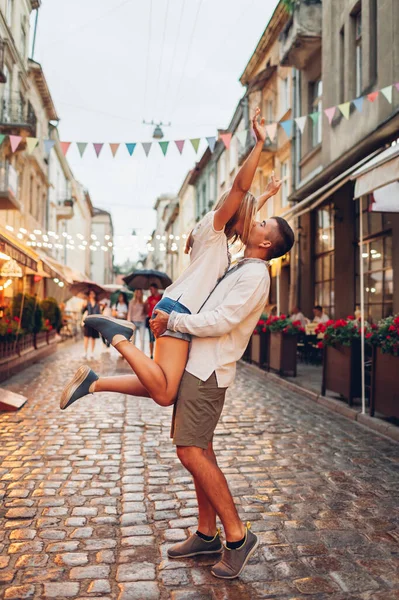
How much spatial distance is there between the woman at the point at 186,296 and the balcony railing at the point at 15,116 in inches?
887

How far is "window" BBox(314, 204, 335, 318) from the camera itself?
15.8 metres

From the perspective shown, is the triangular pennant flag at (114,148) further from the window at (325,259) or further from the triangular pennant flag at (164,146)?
the window at (325,259)

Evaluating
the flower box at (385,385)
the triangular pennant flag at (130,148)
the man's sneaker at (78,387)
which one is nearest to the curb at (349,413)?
the flower box at (385,385)

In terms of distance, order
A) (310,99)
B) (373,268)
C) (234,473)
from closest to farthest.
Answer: (234,473) → (373,268) → (310,99)

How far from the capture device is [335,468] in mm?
4824

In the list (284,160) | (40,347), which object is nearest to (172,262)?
(284,160)

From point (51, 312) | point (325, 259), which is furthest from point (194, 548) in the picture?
point (51, 312)

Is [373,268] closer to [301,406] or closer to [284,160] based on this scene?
[301,406]

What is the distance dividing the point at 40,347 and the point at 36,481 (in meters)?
12.0

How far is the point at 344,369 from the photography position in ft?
26.4

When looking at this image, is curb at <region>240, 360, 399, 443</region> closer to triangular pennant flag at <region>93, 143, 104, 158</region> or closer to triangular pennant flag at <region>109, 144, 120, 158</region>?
triangular pennant flag at <region>109, 144, 120, 158</region>

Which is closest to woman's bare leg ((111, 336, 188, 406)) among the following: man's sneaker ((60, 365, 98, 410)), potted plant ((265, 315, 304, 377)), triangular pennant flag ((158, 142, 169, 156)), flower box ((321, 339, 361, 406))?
man's sneaker ((60, 365, 98, 410))

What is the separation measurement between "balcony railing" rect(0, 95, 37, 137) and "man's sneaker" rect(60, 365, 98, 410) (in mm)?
22475

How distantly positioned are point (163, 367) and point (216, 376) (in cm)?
26
